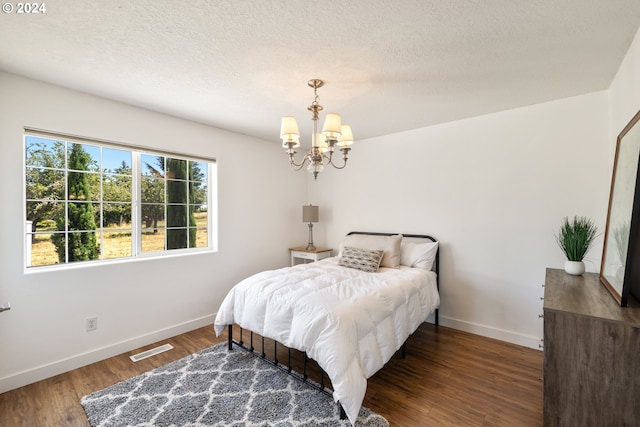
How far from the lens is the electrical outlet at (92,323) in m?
2.50

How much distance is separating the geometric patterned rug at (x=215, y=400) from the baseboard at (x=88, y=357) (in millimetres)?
564

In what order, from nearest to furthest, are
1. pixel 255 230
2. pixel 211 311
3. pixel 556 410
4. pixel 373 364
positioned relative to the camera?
pixel 556 410
pixel 373 364
pixel 211 311
pixel 255 230

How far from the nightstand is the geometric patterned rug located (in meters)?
1.83

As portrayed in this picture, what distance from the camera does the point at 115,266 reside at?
8.71 ft

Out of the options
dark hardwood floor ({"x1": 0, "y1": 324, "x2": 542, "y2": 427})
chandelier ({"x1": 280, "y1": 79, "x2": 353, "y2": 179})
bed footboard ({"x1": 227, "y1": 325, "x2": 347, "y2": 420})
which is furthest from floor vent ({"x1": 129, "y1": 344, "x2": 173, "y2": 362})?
chandelier ({"x1": 280, "y1": 79, "x2": 353, "y2": 179})

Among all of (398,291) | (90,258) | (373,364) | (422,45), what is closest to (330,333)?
(373,364)

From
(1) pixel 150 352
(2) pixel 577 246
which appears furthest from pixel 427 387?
(1) pixel 150 352

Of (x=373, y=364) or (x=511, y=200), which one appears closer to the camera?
(x=373, y=364)

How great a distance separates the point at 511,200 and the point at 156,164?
3.80m

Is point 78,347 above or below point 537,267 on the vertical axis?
below

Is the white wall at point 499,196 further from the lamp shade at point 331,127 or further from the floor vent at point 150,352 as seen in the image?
the floor vent at point 150,352

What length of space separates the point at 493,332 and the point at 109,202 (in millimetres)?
4153

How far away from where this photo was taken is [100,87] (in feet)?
7.73

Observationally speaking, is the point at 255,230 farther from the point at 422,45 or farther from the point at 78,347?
the point at 422,45
